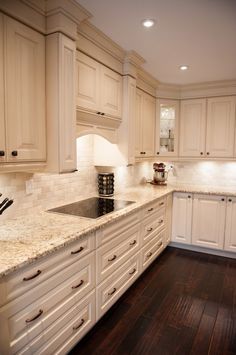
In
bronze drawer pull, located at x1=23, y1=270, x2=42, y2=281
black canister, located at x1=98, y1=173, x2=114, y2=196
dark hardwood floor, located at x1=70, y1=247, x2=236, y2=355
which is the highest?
black canister, located at x1=98, y1=173, x2=114, y2=196

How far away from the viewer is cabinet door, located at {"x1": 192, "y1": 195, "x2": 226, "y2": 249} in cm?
333

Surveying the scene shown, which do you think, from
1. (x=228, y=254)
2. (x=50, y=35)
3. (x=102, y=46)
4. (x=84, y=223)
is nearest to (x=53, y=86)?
(x=50, y=35)

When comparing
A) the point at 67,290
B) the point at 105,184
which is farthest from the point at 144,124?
the point at 67,290

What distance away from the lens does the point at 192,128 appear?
3725 millimetres

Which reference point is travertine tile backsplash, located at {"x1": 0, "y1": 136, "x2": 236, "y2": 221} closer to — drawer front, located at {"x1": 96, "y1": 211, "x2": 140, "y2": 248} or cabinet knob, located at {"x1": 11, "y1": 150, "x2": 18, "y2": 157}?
cabinet knob, located at {"x1": 11, "y1": 150, "x2": 18, "y2": 157}

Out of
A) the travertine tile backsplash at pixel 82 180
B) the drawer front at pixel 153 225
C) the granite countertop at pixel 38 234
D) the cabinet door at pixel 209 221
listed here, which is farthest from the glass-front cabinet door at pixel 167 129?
the granite countertop at pixel 38 234

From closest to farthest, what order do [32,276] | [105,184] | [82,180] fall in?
[32,276] → [82,180] → [105,184]

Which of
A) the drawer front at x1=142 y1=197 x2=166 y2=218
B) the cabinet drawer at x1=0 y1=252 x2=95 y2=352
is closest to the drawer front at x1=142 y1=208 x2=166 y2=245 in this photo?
the drawer front at x1=142 y1=197 x2=166 y2=218

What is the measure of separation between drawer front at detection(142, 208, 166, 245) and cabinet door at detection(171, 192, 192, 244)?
1.33 ft

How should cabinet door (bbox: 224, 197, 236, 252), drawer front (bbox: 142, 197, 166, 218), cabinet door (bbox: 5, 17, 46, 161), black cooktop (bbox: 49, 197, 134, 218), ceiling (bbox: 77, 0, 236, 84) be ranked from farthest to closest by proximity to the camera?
cabinet door (bbox: 224, 197, 236, 252)
drawer front (bbox: 142, 197, 166, 218)
black cooktop (bbox: 49, 197, 134, 218)
ceiling (bbox: 77, 0, 236, 84)
cabinet door (bbox: 5, 17, 46, 161)

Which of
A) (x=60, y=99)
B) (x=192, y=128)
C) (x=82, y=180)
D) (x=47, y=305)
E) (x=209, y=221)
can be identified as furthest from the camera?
(x=192, y=128)

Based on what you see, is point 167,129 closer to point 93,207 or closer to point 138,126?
point 138,126

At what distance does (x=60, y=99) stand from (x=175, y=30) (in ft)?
3.85

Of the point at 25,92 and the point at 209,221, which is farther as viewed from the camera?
the point at 209,221
